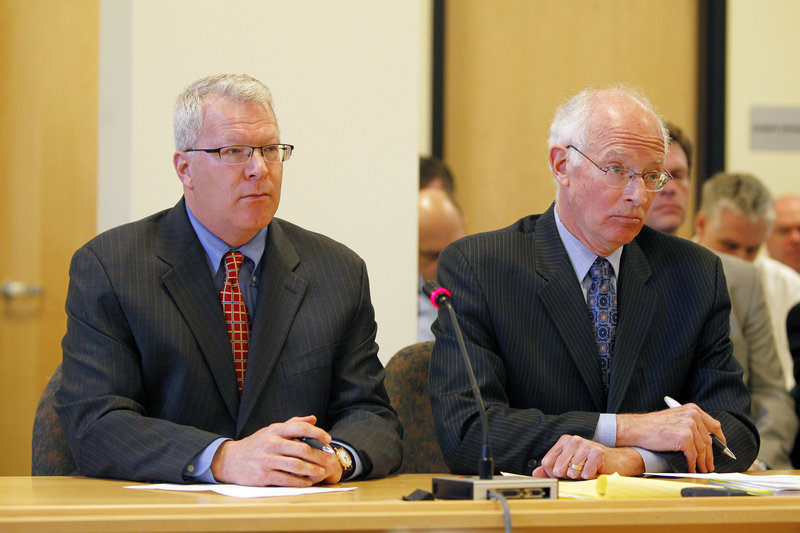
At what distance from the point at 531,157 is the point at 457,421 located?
10.4 ft

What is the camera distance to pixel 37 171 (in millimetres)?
3566

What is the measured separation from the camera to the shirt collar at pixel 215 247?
7.57ft

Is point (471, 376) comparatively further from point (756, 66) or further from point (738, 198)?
point (756, 66)

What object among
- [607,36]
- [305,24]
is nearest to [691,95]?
[607,36]

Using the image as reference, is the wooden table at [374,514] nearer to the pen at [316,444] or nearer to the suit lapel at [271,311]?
the pen at [316,444]

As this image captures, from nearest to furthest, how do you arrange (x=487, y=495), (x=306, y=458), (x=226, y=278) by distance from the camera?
(x=487, y=495) < (x=306, y=458) < (x=226, y=278)

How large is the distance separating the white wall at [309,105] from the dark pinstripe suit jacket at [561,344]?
22.7 inches

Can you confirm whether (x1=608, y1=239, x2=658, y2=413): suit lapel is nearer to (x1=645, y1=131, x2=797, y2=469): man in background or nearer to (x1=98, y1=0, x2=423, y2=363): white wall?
(x1=98, y1=0, x2=423, y2=363): white wall

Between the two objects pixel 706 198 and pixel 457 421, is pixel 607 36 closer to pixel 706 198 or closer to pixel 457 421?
pixel 706 198

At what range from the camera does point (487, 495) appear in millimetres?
1484

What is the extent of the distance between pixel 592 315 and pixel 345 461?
782 millimetres

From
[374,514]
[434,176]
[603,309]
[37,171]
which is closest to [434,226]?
[434,176]

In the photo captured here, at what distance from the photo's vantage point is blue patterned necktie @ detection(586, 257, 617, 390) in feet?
7.75

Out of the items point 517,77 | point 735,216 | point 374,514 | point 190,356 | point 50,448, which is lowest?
point 50,448
